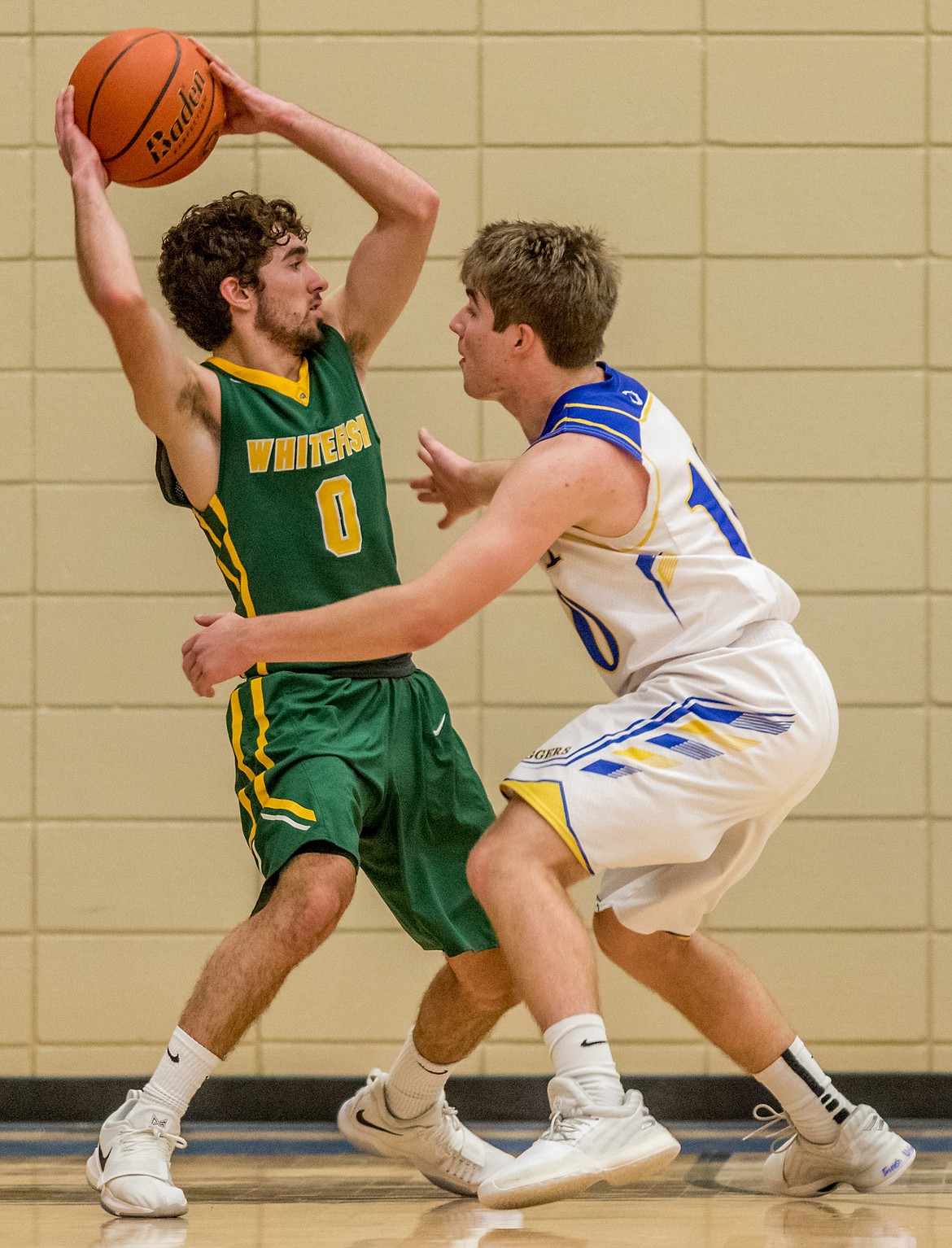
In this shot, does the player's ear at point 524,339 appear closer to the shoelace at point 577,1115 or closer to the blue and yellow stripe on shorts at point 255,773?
the blue and yellow stripe on shorts at point 255,773

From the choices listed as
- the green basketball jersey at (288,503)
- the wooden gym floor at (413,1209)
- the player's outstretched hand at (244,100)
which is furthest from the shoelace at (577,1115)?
the player's outstretched hand at (244,100)

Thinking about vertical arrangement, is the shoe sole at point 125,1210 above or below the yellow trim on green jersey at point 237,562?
below

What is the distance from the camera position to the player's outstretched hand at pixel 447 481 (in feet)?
9.10

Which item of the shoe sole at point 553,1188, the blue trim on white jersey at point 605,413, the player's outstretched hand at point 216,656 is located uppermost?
the blue trim on white jersey at point 605,413

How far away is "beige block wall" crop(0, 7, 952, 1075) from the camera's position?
3559 mm

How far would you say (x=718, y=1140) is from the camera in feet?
10.6

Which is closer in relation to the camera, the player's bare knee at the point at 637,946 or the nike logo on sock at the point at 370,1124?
the player's bare knee at the point at 637,946

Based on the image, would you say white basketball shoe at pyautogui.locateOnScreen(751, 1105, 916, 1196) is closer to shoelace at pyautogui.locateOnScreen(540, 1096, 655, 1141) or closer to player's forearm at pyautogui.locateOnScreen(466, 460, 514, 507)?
shoelace at pyautogui.locateOnScreen(540, 1096, 655, 1141)

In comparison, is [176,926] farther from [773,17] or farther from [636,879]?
[773,17]

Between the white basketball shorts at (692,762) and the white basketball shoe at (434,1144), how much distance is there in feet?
2.08

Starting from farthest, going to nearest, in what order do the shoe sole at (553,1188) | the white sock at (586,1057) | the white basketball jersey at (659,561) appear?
the white basketball jersey at (659,561)
the white sock at (586,1057)
the shoe sole at (553,1188)

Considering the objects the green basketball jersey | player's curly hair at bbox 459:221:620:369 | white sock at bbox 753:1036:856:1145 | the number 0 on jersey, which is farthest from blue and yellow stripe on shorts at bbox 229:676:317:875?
white sock at bbox 753:1036:856:1145

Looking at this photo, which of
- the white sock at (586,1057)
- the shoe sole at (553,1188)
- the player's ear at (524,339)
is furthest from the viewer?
the player's ear at (524,339)

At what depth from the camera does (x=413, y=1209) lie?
8.25 ft
